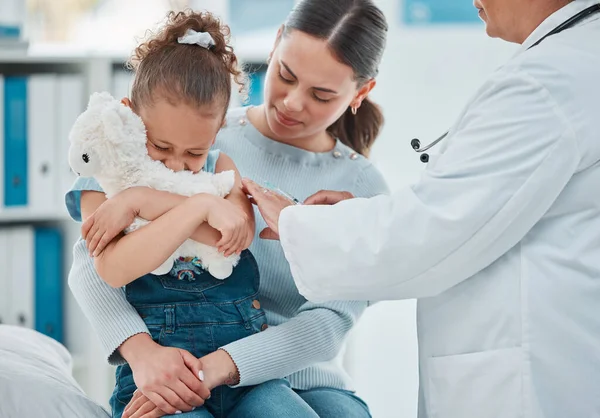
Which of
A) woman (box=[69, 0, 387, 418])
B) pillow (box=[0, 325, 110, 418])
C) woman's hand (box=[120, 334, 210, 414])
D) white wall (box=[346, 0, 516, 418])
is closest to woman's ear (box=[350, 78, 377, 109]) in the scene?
woman (box=[69, 0, 387, 418])

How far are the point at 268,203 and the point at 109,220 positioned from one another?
10.6 inches

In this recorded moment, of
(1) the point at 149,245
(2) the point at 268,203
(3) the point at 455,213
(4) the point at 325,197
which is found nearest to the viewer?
(3) the point at 455,213

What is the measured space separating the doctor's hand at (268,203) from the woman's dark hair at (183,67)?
149 mm

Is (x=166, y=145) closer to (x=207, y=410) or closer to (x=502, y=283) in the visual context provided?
(x=207, y=410)

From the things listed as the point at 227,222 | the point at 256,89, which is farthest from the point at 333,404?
the point at 256,89

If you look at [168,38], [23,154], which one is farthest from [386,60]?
[168,38]

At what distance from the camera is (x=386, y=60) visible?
107 inches

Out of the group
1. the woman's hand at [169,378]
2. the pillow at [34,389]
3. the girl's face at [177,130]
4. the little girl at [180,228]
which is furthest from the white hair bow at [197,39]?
the pillow at [34,389]

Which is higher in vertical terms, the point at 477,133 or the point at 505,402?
the point at 477,133

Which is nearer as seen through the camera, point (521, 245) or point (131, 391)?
point (521, 245)

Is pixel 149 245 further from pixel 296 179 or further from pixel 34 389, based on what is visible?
pixel 296 179

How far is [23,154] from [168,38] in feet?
4.20

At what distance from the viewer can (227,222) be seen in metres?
1.30

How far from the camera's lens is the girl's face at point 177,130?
1.32 meters
